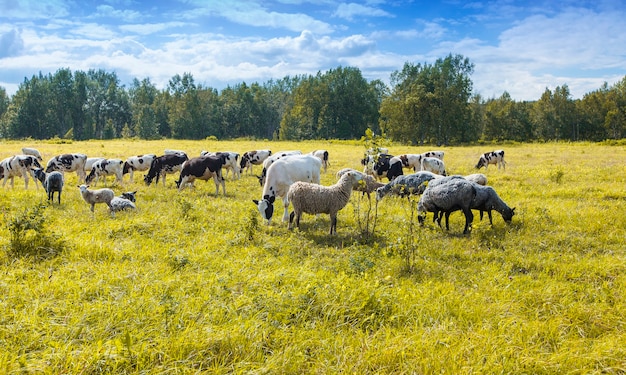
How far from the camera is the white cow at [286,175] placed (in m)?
12.0

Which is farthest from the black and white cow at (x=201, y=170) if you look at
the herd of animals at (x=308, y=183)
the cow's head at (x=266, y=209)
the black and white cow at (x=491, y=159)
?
the black and white cow at (x=491, y=159)

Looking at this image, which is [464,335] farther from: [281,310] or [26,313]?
[26,313]

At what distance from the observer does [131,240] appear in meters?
8.41

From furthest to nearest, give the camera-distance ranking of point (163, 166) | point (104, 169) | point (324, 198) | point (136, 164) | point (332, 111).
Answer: point (332, 111)
point (136, 164)
point (163, 166)
point (104, 169)
point (324, 198)

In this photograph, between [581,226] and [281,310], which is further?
[581,226]

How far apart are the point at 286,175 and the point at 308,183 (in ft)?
6.77

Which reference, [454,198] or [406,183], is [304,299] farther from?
[406,183]

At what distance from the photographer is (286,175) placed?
41.2 ft

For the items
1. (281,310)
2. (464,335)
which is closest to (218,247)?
(281,310)

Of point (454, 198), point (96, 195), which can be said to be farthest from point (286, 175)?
point (96, 195)

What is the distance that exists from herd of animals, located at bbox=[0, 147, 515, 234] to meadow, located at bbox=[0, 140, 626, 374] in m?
0.77

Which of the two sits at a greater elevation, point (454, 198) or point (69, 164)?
point (69, 164)

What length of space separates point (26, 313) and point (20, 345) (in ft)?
2.40

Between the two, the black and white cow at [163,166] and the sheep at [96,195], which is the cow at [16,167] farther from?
the sheep at [96,195]
